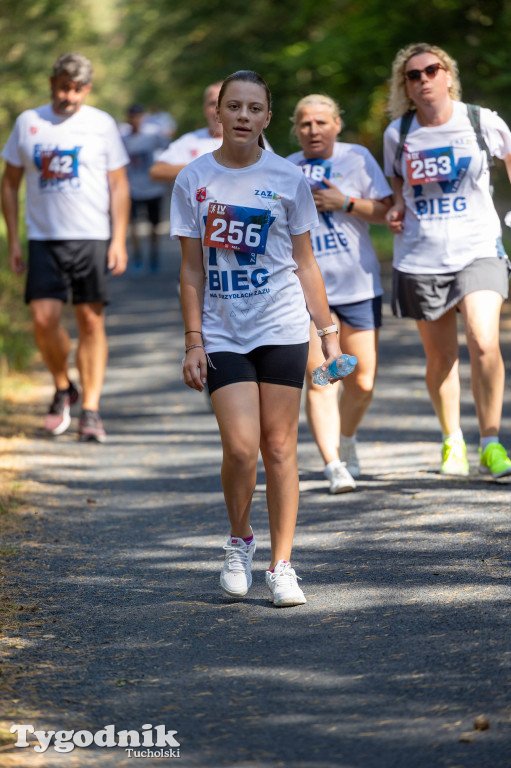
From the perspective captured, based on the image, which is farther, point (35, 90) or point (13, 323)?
point (35, 90)

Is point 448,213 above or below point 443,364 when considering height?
above

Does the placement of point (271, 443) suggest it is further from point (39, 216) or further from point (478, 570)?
point (39, 216)

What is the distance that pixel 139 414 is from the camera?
384 inches

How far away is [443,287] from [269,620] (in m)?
2.71

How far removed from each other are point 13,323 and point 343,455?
6.53 meters

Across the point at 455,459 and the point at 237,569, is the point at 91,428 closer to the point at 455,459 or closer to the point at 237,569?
the point at 455,459

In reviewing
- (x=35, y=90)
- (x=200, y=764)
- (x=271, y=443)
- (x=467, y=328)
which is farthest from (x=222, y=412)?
(x=35, y=90)

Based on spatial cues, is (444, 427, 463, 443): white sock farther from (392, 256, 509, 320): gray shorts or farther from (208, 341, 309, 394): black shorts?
(208, 341, 309, 394): black shorts

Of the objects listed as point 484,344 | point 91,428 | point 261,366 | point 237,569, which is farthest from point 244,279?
point 91,428

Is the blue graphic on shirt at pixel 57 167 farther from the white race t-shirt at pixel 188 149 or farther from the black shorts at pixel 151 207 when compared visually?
the black shorts at pixel 151 207

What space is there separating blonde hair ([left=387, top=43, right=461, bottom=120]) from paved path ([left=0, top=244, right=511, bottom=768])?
2.12 metres

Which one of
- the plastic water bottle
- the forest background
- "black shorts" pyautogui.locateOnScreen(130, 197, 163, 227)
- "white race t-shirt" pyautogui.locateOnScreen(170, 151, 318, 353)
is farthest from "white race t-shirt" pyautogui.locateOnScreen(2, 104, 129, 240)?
"black shorts" pyautogui.locateOnScreen(130, 197, 163, 227)

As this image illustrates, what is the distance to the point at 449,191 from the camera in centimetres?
650

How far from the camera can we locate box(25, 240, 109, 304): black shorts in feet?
A: 27.8
